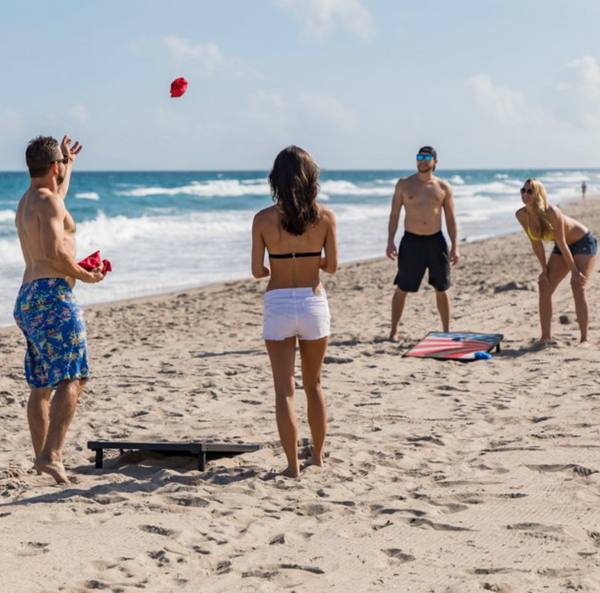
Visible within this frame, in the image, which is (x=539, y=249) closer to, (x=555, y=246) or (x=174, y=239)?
(x=555, y=246)

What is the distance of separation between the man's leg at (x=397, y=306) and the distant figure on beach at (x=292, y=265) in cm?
362

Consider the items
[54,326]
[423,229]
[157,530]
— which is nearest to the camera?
[157,530]

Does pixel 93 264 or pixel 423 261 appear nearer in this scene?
pixel 93 264

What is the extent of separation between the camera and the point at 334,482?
172 inches

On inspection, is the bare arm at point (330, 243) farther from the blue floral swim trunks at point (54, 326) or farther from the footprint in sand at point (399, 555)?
the footprint in sand at point (399, 555)

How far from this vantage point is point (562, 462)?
14.9 feet

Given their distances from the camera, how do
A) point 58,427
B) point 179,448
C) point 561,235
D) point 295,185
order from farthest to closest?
point 561,235
point 179,448
point 58,427
point 295,185

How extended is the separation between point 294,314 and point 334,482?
88 centimetres

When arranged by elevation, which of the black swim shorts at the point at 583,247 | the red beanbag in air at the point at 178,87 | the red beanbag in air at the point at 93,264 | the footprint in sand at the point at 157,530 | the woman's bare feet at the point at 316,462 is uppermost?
the red beanbag in air at the point at 178,87

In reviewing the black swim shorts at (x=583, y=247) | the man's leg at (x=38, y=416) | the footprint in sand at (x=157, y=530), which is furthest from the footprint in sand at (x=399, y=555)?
the black swim shorts at (x=583, y=247)

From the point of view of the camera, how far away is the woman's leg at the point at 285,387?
4.34 m

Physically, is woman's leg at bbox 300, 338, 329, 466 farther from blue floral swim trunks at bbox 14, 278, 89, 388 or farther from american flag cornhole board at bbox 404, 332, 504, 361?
american flag cornhole board at bbox 404, 332, 504, 361

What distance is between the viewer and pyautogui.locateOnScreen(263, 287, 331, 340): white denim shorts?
424cm

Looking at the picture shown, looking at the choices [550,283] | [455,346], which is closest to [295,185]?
[455,346]
